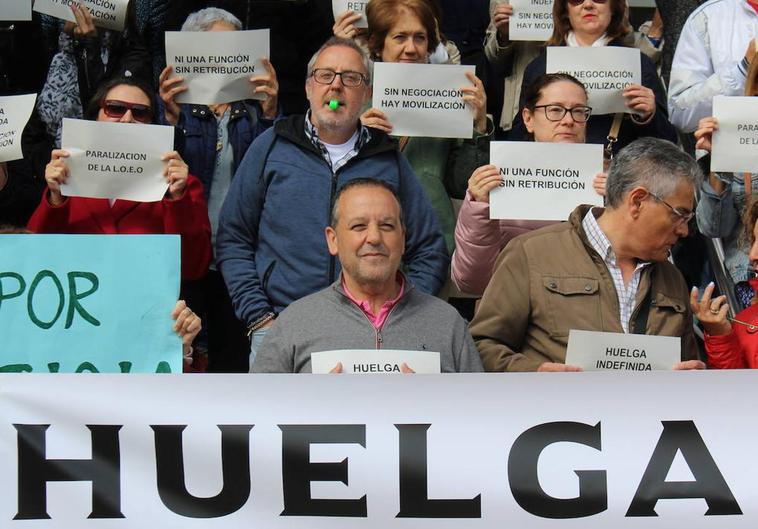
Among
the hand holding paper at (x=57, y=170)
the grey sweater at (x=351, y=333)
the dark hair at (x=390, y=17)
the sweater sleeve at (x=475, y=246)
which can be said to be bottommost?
the grey sweater at (x=351, y=333)

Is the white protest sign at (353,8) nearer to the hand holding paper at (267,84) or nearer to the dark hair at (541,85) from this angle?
the hand holding paper at (267,84)

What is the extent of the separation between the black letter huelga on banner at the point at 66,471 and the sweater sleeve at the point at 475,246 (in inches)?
76.4

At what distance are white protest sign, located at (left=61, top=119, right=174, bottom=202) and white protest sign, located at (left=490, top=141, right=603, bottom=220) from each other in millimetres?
1378

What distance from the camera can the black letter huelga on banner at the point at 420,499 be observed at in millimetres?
5145

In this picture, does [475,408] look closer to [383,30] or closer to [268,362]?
[268,362]

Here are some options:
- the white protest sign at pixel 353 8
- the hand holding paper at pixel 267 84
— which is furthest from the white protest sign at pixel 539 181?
the white protest sign at pixel 353 8

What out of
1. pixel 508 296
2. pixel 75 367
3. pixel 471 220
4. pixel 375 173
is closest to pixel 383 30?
pixel 375 173

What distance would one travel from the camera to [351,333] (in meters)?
5.74

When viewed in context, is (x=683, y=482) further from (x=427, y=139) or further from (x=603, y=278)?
(x=427, y=139)

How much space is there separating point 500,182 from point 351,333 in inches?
43.9

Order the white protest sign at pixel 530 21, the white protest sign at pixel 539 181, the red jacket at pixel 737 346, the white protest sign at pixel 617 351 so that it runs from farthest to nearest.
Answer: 1. the white protest sign at pixel 530 21
2. the white protest sign at pixel 539 181
3. the red jacket at pixel 737 346
4. the white protest sign at pixel 617 351

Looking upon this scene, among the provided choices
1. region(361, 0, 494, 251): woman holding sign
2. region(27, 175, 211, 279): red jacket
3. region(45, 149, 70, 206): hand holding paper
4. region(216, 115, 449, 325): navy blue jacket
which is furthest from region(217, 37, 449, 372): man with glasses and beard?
region(45, 149, 70, 206): hand holding paper

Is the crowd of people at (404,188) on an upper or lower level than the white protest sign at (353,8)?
lower

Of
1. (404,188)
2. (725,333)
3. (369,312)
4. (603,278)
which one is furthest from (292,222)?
(725,333)
